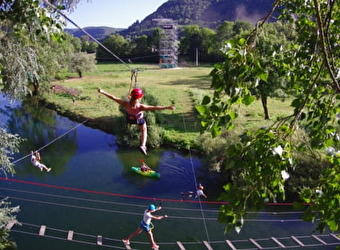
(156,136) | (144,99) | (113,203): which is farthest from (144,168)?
(144,99)

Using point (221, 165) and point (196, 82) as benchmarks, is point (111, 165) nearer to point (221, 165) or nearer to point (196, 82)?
point (221, 165)

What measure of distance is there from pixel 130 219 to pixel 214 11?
160657mm

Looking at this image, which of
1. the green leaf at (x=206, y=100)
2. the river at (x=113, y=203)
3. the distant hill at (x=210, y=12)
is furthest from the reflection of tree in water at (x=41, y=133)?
the distant hill at (x=210, y=12)

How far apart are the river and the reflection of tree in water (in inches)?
3.3

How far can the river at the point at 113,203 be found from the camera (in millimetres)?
10227

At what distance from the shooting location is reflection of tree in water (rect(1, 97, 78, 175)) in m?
16.4

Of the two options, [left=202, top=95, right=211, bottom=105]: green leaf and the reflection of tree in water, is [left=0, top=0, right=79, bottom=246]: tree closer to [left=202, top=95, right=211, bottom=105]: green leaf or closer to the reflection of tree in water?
[left=202, top=95, right=211, bottom=105]: green leaf

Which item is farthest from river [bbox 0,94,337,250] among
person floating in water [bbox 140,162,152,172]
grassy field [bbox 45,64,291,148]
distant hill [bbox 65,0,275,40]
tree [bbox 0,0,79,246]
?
distant hill [bbox 65,0,275,40]

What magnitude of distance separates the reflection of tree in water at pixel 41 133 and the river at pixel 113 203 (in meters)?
0.08

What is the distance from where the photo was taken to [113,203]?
1230 cm

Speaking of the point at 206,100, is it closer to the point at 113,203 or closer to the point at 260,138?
the point at 260,138

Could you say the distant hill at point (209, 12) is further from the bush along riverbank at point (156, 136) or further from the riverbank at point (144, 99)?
the bush along riverbank at point (156, 136)

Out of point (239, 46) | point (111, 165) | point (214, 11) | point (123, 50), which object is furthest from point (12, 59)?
point (214, 11)

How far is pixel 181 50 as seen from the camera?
59.5 meters
